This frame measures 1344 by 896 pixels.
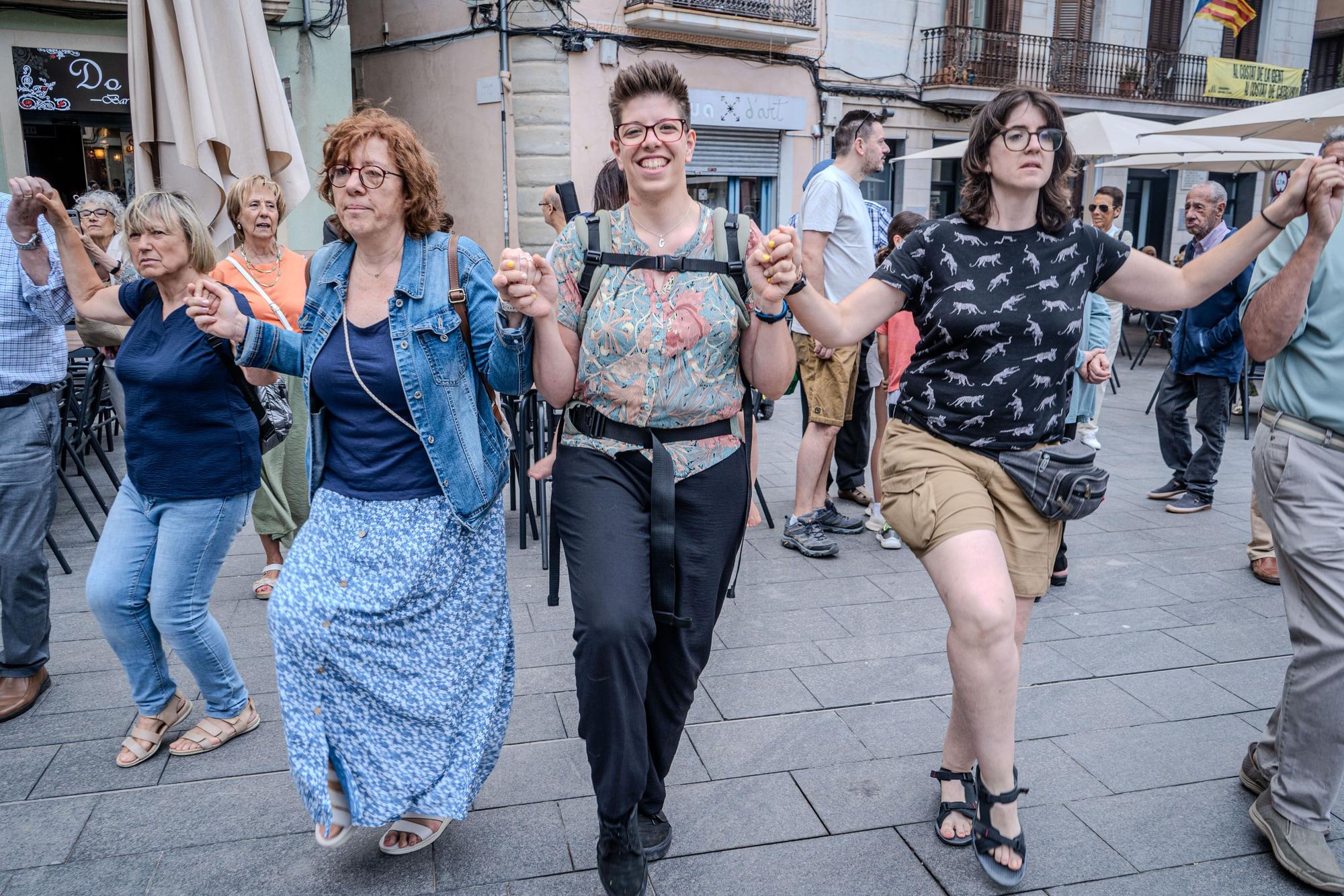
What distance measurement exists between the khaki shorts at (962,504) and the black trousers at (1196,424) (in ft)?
14.1

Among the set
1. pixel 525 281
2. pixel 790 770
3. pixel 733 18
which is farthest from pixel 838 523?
pixel 733 18

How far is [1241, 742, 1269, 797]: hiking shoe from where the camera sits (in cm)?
310

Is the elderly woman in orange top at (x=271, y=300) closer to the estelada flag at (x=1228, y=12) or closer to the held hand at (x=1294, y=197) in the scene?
the held hand at (x=1294, y=197)

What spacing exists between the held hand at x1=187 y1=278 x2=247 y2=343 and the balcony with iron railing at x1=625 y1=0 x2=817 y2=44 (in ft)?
42.0

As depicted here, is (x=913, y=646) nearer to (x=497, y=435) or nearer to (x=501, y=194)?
(x=497, y=435)

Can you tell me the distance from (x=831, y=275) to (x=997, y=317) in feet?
10.0

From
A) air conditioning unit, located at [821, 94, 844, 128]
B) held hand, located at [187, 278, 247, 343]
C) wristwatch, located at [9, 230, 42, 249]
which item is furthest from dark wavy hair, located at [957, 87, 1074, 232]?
air conditioning unit, located at [821, 94, 844, 128]

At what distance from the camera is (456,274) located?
2.84 meters

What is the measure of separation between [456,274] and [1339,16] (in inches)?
1110

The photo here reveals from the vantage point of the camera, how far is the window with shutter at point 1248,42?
22.1m

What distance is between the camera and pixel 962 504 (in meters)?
2.72

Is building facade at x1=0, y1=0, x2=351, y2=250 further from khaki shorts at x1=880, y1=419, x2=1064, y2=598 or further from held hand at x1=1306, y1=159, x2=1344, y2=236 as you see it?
held hand at x1=1306, y1=159, x2=1344, y2=236

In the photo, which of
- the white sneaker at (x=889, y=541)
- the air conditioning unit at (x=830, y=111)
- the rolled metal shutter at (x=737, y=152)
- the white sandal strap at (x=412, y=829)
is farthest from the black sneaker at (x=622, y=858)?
the air conditioning unit at (x=830, y=111)

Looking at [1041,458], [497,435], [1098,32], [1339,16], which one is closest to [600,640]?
[497,435]
